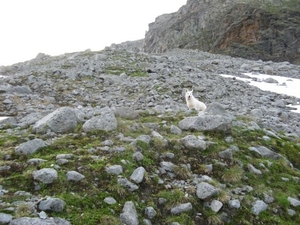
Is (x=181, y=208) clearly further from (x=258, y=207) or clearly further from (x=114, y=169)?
(x=258, y=207)

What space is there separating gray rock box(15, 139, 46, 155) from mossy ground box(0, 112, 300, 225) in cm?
13

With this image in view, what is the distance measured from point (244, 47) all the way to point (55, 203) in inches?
2899

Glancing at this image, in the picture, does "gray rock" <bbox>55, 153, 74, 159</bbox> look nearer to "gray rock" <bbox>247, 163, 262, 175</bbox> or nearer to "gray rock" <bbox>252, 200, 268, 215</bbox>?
"gray rock" <bbox>252, 200, 268, 215</bbox>

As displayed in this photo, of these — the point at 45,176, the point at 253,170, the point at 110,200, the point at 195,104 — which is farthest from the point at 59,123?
the point at 195,104

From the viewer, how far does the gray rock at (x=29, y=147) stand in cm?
771

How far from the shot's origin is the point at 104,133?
30.8 feet

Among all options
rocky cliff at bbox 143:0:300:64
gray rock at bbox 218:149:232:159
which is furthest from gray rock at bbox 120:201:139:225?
rocky cliff at bbox 143:0:300:64

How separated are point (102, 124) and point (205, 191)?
375cm

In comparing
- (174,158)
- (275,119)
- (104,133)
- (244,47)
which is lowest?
(244,47)

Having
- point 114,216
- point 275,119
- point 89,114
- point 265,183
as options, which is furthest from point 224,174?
point 275,119

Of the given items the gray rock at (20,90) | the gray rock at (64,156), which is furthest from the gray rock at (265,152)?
the gray rock at (20,90)

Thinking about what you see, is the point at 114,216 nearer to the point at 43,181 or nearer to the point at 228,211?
the point at 43,181

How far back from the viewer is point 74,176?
22.3ft

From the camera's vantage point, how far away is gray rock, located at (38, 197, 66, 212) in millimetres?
5758
